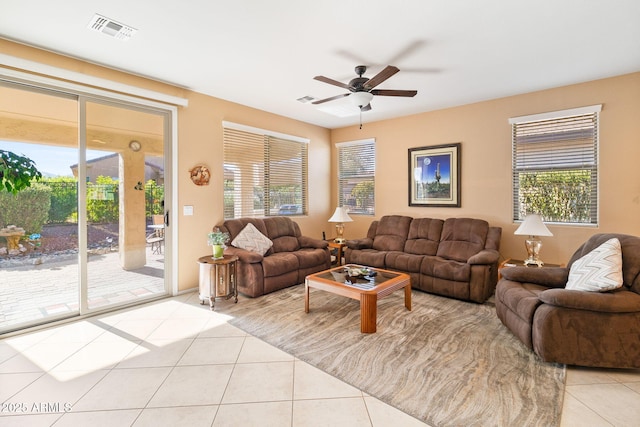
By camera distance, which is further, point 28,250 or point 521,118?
point 521,118

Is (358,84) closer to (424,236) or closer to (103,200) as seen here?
(424,236)

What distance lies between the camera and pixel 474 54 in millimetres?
3162

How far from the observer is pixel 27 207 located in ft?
10.2

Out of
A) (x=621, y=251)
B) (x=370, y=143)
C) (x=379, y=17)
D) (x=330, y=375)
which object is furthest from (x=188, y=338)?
(x=370, y=143)

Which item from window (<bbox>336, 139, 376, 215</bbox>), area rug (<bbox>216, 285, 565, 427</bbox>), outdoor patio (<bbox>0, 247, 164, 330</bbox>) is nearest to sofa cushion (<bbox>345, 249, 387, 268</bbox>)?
area rug (<bbox>216, 285, 565, 427</bbox>)

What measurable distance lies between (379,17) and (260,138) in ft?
10.3

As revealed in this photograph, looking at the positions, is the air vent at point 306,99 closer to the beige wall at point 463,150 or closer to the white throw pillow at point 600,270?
the beige wall at point 463,150

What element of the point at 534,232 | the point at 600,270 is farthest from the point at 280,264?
the point at 600,270

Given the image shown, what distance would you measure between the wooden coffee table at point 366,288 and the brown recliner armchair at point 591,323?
1.22 meters

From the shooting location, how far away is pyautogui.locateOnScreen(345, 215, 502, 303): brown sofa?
389 centimetres

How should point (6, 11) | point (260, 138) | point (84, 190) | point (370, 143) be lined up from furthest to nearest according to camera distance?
point (370, 143)
point (260, 138)
point (84, 190)
point (6, 11)

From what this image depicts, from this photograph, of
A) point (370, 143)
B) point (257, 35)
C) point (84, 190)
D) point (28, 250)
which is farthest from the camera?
point (370, 143)

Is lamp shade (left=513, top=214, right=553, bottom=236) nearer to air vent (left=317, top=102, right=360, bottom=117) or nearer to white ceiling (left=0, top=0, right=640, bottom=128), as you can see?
white ceiling (left=0, top=0, right=640, bottom=128)

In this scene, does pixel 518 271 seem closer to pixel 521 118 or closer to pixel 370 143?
pixel 521 118
